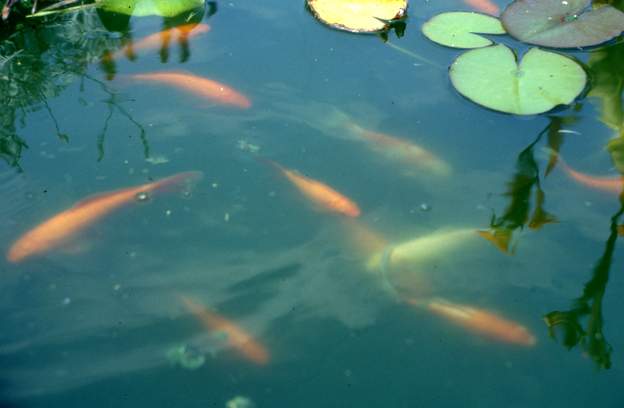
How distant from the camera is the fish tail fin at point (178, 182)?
2.59m

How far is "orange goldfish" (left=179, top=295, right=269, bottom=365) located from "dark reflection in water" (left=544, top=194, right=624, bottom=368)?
0.90 m

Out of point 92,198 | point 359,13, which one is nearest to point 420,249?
point 92,198

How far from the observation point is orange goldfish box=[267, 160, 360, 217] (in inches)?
99.0

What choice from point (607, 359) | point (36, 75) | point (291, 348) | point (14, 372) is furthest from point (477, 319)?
point (36, 75)

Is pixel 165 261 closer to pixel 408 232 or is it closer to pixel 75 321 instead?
pixel 75 321

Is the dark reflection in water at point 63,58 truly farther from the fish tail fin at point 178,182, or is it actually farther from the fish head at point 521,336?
the fish head at point 521,336

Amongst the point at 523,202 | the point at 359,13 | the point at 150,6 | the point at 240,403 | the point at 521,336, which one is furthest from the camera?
the point at 150,6

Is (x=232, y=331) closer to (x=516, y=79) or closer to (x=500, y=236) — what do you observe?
(x=500, y=236)

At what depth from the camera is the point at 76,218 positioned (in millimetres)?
2475

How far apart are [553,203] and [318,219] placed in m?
0.84

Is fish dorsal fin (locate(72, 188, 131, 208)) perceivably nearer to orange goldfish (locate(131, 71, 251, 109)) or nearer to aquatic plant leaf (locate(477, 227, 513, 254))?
orange goldfish (locate(131, 71, 251, 109))

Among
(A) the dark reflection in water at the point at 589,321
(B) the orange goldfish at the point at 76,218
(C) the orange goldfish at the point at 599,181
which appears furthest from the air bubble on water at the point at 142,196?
(C) the orange goldfish at the point at 599,181

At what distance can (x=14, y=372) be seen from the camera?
209 cm

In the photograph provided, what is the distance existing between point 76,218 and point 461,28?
1919mm
